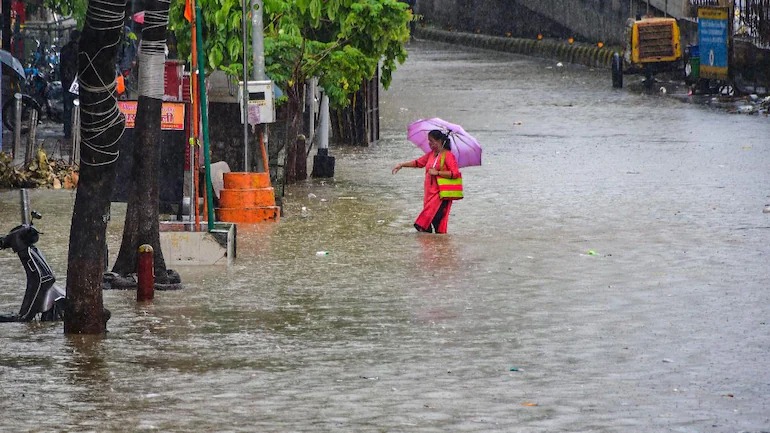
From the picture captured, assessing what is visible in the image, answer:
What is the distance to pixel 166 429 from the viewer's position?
7.63 metres

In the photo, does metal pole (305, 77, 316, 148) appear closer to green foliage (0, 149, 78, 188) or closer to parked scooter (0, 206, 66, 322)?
green foliage (0, 149, 78, 188)

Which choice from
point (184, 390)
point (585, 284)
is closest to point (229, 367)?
point (184, 390)

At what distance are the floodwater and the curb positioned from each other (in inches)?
884

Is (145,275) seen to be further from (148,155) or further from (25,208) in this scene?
(148,155)

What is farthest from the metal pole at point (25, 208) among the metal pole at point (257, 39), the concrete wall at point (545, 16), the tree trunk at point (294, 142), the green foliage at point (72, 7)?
the concrete wall at point (545, 16)

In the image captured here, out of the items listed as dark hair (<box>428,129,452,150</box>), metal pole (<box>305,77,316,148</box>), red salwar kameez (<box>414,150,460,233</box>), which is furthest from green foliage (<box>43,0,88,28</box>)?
red salwar kameez (<box>414,150,460,233</box>)

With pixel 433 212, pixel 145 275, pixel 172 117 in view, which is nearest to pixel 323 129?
pixel 172 117

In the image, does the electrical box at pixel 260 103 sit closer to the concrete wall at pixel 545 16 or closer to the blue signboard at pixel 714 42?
the blue signboard at pixel 714 42

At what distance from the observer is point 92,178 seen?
991 cm

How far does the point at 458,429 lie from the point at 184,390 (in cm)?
164

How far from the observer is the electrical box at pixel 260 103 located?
1534cm

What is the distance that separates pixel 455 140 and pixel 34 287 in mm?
6078

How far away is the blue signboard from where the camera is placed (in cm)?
3105

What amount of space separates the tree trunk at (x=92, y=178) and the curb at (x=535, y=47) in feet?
104
